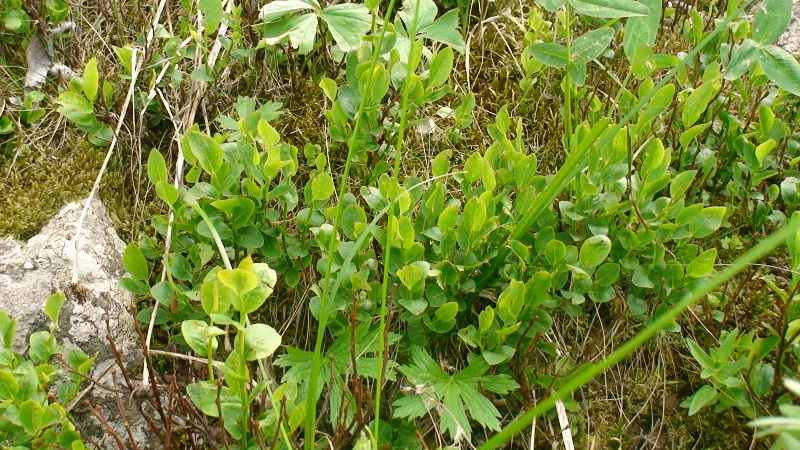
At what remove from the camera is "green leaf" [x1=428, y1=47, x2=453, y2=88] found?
227 centimetres

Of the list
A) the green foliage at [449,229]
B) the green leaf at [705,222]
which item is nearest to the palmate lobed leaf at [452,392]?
the green foliage at [449,229]

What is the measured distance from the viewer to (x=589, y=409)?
2240 mm

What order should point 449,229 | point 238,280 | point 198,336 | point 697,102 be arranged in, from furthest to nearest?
point 697,102, point 449,229, point 198,336, point 238,280

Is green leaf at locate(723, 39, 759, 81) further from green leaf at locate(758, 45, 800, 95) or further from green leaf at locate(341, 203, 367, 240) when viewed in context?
green leaf at locate(341, 203, 367, 240)

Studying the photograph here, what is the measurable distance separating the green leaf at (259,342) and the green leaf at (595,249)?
971 millimetres

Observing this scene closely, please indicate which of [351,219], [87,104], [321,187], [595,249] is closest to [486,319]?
[595,249]

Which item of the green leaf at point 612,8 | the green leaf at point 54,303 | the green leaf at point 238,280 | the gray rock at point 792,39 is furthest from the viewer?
the gray rock at point 792,39

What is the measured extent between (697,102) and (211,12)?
172 centimetres

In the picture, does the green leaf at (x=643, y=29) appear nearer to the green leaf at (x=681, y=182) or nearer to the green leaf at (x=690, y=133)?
the green leaf at (x=690, y=133)

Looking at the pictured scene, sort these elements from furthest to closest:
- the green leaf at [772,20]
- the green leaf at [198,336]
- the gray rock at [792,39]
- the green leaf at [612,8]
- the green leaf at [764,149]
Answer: the gray rock at [792,39], the green leaf at [764,149], the green leaf at [772,20], the green leaf at [612,8], the green leaf at [198,336]

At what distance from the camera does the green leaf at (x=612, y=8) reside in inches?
83.5

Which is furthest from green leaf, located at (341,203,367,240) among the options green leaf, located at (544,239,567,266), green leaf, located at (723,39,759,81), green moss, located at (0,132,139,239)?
green leaf, located at (723,39,759,81)

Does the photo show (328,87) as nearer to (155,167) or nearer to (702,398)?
(155,167)

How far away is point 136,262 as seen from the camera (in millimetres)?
2084
